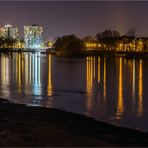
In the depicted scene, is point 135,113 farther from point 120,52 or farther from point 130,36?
point 130,36

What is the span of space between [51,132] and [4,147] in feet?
7.92

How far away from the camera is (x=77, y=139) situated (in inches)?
374

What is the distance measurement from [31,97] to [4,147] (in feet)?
58.9

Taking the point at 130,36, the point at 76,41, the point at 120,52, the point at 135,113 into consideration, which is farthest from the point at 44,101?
the point at 130,36

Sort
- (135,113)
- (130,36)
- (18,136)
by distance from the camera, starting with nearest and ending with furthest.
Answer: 1. (18,136)
2. (135,113)
3. (130,36)

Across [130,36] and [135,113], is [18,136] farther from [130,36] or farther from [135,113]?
[130,36]

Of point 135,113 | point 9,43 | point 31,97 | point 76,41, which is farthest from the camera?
point 9,43

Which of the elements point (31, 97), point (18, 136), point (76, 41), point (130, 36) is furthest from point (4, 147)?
point (130, 36)

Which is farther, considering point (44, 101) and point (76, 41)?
point (76, 41)

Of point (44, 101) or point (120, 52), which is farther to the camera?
point (120, 52)

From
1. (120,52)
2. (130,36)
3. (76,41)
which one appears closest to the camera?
(76,41)

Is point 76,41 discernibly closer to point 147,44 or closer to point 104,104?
point 147,44

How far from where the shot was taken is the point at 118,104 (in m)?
22.8

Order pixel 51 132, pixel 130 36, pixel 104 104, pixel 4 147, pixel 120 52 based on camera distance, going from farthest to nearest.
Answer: pixel 130 36, pixel 120 52, pixel 104 104, pixel 51 132, pixel 4 147
